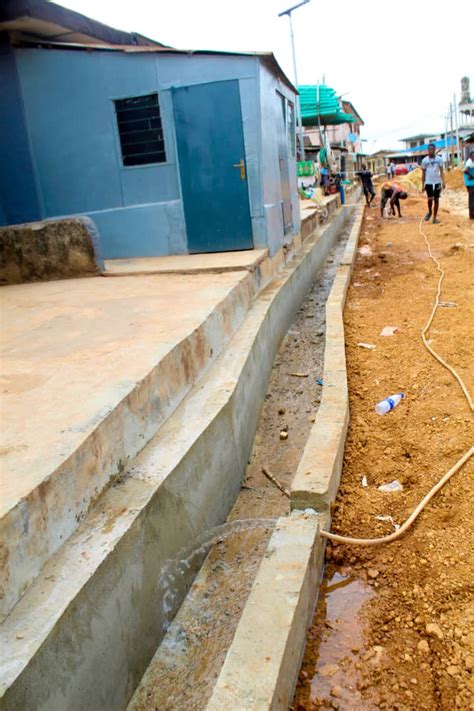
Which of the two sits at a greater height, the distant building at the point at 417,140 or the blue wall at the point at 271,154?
the distant building at the point at 417,140

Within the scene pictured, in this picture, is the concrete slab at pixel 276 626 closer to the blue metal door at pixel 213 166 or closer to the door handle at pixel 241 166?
the blue metal door at pixel 213 166

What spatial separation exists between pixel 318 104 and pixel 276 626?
2333cm

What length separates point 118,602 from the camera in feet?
7.36

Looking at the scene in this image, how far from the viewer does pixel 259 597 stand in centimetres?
234

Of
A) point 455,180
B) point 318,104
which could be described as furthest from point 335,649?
point 455,180

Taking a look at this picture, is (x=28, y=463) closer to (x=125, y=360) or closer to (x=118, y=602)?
(x=118, y=602)

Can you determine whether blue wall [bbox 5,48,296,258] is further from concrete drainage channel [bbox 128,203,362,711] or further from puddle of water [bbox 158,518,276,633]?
puddle of water [bbox 158,518,276,633]

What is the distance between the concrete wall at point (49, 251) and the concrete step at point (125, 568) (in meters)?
3.23

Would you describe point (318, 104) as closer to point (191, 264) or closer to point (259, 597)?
point (191, 264)

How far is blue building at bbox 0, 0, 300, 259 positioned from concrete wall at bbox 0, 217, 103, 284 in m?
1.52

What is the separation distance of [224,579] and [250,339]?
7.56ft

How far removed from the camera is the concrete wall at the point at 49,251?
21.5 feet

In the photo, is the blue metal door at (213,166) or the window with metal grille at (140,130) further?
the window with metal grille at (140,130)

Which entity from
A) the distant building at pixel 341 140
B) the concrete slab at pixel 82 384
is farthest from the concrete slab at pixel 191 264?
the distant building at pixel 341 140
